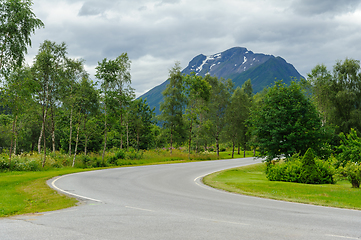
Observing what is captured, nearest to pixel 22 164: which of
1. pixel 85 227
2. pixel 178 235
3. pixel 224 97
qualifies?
pixel 85 227

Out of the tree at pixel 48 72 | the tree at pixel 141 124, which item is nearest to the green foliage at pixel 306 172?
the tree at pixel 48 72

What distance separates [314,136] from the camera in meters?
22.7

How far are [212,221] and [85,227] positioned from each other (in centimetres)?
328

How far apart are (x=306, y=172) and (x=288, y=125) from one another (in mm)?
5345

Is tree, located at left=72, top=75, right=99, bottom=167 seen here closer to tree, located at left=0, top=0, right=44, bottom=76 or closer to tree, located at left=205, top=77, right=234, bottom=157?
tree, located at left=0, top=0, right=44, bottom=76

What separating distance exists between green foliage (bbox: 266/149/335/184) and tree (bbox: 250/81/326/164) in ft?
13.1

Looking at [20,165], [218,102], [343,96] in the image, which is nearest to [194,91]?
[218,102]

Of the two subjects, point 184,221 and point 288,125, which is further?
point 288,125

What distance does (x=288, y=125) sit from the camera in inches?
887

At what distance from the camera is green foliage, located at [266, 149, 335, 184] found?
18.0 metres

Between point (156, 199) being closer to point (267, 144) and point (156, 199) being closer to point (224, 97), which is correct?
point (267, 144)

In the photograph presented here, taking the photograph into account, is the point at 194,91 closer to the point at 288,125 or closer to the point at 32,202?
the point at 288,125

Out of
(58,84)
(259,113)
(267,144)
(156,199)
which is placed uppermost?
(58,84)

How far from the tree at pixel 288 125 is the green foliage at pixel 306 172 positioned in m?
3.99
